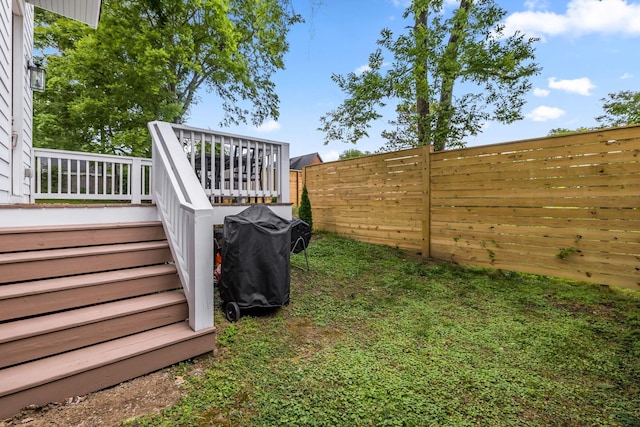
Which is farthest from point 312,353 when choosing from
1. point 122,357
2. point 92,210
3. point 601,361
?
point 92,210

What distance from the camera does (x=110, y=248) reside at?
2.50m

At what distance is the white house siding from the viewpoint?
2.96 meters

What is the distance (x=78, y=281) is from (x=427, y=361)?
275 cm

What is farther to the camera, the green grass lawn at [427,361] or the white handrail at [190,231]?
the white handrail at [190,231]

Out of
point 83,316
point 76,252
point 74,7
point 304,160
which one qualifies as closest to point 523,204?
point 83,316

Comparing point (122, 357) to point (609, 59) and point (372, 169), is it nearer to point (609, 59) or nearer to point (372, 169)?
point (372, 169)

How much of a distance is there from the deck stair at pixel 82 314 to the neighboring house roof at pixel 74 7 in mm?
3922

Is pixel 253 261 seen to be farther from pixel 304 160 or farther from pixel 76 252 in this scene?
pixel 304 160

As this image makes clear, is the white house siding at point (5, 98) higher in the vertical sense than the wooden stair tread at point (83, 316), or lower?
higher

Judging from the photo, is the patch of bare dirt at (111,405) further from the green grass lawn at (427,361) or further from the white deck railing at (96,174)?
the white deck railing at (96,174)

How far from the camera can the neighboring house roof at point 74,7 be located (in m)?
4.08

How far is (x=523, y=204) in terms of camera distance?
4.13m

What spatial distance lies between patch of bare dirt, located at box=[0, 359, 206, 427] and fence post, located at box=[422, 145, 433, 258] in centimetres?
443

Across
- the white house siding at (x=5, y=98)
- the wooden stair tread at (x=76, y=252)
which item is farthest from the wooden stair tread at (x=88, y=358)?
the white house siding at (x=5, y=98)
